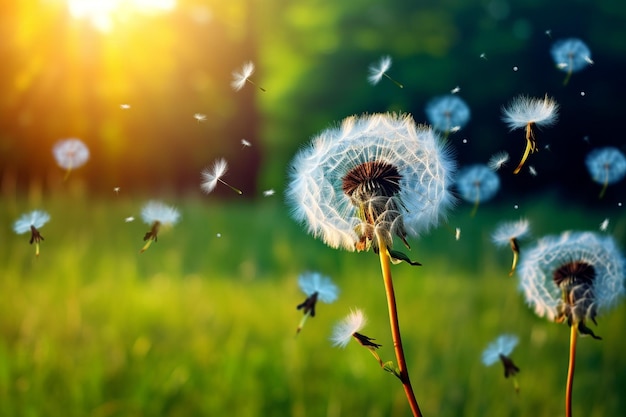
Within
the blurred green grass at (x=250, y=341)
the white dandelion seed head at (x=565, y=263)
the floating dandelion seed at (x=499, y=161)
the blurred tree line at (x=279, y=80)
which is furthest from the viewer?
the blurred tree line at (x=279, y=80)

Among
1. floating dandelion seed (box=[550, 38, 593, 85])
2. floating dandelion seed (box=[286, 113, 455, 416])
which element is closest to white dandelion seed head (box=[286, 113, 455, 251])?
floating dandelion seed (box=[286, 113, 455, 416])

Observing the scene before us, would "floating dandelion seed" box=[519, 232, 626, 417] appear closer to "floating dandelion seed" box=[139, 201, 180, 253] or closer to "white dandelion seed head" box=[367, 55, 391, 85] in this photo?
"white dandelion seed head" box=[367, 55, 391, 85]

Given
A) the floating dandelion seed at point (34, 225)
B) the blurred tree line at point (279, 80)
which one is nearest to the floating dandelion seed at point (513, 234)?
the floating dandelion seed at point (34, 225)

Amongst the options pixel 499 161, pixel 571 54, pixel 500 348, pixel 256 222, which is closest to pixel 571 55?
pixel 571 54

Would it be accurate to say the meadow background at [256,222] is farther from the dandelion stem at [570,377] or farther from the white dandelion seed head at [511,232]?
the dandelion stem at [570,377]

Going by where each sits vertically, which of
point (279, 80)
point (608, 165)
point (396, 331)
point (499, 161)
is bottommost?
point (396, 331)

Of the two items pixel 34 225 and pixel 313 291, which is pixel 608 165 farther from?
pixel 34 225
